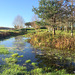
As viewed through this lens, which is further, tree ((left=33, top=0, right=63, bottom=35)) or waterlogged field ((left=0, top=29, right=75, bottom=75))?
tree ((left=33, top=0, right=63, bottom=35))

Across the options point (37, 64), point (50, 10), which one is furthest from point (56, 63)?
point (50, 10)

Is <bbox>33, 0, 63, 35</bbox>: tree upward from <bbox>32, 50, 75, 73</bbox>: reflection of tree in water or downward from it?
upward

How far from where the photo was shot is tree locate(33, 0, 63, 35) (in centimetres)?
1480

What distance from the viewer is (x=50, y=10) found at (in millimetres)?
14828

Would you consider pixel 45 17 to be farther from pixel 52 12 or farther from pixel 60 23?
pixel 60 23

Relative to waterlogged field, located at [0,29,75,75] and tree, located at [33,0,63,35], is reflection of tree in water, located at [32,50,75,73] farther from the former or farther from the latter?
tree, located at [33,0,63,35]

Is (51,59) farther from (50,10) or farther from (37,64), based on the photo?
(50,10)

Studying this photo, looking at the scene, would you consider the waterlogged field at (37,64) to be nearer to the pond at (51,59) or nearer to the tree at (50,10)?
the pond at (51,59)

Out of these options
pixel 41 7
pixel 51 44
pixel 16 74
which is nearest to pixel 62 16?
pixel 41 7

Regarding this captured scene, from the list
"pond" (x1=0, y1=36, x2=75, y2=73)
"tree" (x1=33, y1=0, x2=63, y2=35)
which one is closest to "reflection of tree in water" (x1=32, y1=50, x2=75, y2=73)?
"pond" (x1=0, y1=36, x2=75, y2=73)

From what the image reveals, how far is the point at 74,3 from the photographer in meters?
13.8

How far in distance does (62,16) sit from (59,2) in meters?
2.71

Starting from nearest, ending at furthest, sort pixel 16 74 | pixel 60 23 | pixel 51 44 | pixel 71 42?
pixel 16 74
pixel 71 42
pixel 51 44
pixel 60 23

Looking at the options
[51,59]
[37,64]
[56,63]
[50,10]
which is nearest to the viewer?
[37,64]
